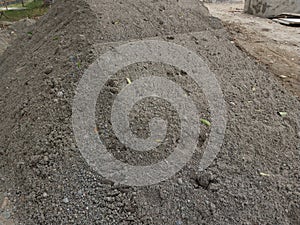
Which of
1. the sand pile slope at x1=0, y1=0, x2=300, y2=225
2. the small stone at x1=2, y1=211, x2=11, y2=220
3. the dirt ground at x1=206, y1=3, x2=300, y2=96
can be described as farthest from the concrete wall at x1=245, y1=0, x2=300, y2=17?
the small stone at x1=2, y1=211, x2=11, y2=220

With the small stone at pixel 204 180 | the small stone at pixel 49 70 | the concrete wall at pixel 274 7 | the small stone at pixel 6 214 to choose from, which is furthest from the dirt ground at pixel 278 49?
the small stone at pixel 6 214

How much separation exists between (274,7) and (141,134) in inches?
230

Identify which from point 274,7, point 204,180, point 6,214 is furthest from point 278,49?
point 6,214

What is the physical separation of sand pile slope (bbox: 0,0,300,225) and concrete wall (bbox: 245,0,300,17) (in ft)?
13.3

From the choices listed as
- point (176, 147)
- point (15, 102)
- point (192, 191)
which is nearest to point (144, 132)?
point (176, 147)

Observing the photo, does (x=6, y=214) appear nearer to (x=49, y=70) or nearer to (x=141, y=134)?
(x=141, y=134)

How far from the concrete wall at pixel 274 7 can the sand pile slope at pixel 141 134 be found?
13.3ft

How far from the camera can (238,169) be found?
6.27 ft

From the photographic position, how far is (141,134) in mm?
2004

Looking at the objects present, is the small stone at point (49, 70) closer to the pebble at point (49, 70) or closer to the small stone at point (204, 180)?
the pebble at point (49, 70)

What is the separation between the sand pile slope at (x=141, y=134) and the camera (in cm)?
176

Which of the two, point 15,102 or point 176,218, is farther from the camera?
point 15,102

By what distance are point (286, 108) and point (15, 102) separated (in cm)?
263

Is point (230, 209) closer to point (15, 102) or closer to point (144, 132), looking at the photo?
point (144, 132)
